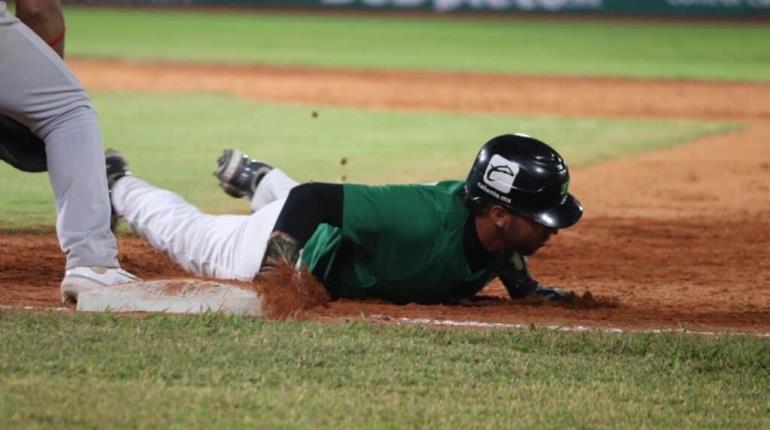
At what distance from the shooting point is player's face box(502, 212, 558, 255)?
18.8 ft

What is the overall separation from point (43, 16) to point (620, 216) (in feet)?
15.4

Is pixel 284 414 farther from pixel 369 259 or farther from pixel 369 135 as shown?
pixel 369 135

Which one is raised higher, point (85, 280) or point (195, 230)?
point (85, 280)

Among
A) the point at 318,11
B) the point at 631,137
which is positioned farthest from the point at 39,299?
the point at 318,11

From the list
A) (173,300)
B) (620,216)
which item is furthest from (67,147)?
(620,216)

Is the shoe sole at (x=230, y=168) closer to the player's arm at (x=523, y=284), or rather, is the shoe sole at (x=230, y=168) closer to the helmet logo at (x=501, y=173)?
the player's arm at (x=523, y=284)

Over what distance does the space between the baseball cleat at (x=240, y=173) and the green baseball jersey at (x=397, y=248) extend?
131cm

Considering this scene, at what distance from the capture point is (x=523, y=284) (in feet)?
20.5

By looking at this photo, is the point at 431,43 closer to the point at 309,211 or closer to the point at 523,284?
the point at 523,284

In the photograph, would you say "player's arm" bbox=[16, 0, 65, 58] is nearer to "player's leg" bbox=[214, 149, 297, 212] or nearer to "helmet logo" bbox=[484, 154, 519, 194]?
"player's leg" bbox=[214, 149, 297, 212]

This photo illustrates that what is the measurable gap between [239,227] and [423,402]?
7.56 ft

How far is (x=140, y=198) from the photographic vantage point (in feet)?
22.1

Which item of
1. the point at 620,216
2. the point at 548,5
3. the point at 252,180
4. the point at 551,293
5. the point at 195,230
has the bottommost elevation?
the point at 548,5

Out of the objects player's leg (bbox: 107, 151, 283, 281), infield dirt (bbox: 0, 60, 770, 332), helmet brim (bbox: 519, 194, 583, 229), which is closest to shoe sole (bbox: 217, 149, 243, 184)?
player's leg (bbox: 107, 151, 283, 281)
